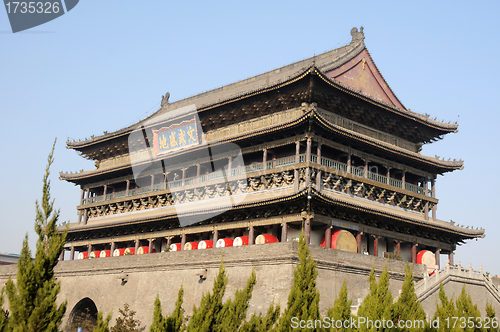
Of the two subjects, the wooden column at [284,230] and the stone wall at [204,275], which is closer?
the stone wall at [204,275]

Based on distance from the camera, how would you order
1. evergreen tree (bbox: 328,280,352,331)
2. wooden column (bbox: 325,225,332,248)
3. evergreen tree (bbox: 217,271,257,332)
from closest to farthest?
evergreen tree (bbox: 217,271,257,332) → evergreen tree (bbox: 328,280,352,331) → wooden column (bbox: 325,225,332,248)

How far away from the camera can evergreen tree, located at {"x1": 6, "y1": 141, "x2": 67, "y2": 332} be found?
11.9 m

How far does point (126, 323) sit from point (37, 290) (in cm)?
1448

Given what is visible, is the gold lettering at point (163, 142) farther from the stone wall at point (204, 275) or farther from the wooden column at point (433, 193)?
the wooden column at point (433, 193)

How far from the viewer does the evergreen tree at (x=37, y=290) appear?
11914mm

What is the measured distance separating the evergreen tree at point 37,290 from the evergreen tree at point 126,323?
1318 centimetres

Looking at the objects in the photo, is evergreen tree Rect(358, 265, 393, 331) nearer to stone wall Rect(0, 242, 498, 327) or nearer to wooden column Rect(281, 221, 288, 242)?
stone wall Rect(0, 242, 498, 327)

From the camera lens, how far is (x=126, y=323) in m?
25.8

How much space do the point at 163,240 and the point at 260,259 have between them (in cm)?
1175

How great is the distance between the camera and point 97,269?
30.7 meters

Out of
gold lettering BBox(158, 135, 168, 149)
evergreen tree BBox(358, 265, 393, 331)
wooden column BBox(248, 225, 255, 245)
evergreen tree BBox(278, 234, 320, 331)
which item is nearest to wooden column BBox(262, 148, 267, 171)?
wooden column BBox(248, 225, 255, 245)

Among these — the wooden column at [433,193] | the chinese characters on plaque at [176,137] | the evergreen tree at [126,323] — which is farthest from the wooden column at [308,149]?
the evergreen tree at [126,323]

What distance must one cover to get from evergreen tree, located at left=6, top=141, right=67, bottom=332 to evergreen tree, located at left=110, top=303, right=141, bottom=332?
1318 cm

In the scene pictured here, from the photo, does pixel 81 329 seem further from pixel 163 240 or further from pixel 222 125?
pixel 222 125
